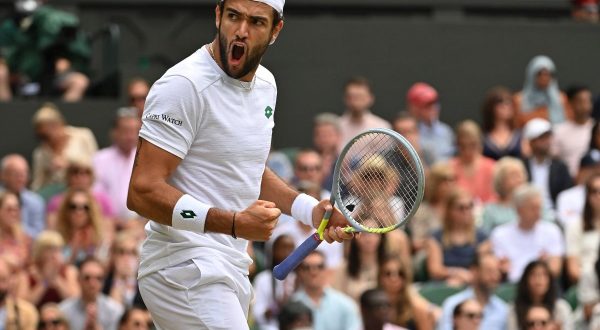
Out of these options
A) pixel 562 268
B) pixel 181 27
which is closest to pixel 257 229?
pixel 562 268

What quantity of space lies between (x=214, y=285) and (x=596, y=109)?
8.45 metres

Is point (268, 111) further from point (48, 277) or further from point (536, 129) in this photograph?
point (536, 129)

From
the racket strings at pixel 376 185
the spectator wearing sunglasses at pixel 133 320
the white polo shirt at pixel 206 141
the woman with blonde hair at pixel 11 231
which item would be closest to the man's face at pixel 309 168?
the woman with blonde hair at pixel 11 231

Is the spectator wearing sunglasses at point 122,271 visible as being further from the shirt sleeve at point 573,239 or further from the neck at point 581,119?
the neck at point 581,119

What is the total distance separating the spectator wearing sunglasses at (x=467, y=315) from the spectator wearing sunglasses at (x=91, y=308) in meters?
2.20

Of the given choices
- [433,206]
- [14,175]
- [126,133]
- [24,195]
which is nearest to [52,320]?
[24,195]

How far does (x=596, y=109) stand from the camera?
522 inches

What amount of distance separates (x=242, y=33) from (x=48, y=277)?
5166 millimetres

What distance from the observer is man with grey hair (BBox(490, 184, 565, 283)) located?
10.7 metres

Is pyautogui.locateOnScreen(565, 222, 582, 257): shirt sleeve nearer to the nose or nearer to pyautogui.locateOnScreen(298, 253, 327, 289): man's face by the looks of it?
pyautogui.locateOnScreen(298, 253, 327, 289): man's face

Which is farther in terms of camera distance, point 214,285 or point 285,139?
point 285,139

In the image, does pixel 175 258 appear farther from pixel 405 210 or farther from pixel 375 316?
pixel 375 316

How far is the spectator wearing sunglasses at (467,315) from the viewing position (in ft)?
31.4

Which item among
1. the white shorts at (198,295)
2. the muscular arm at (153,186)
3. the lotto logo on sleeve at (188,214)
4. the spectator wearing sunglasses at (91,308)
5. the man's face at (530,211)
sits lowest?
the spectator wearing sunglasses at (91,308)
